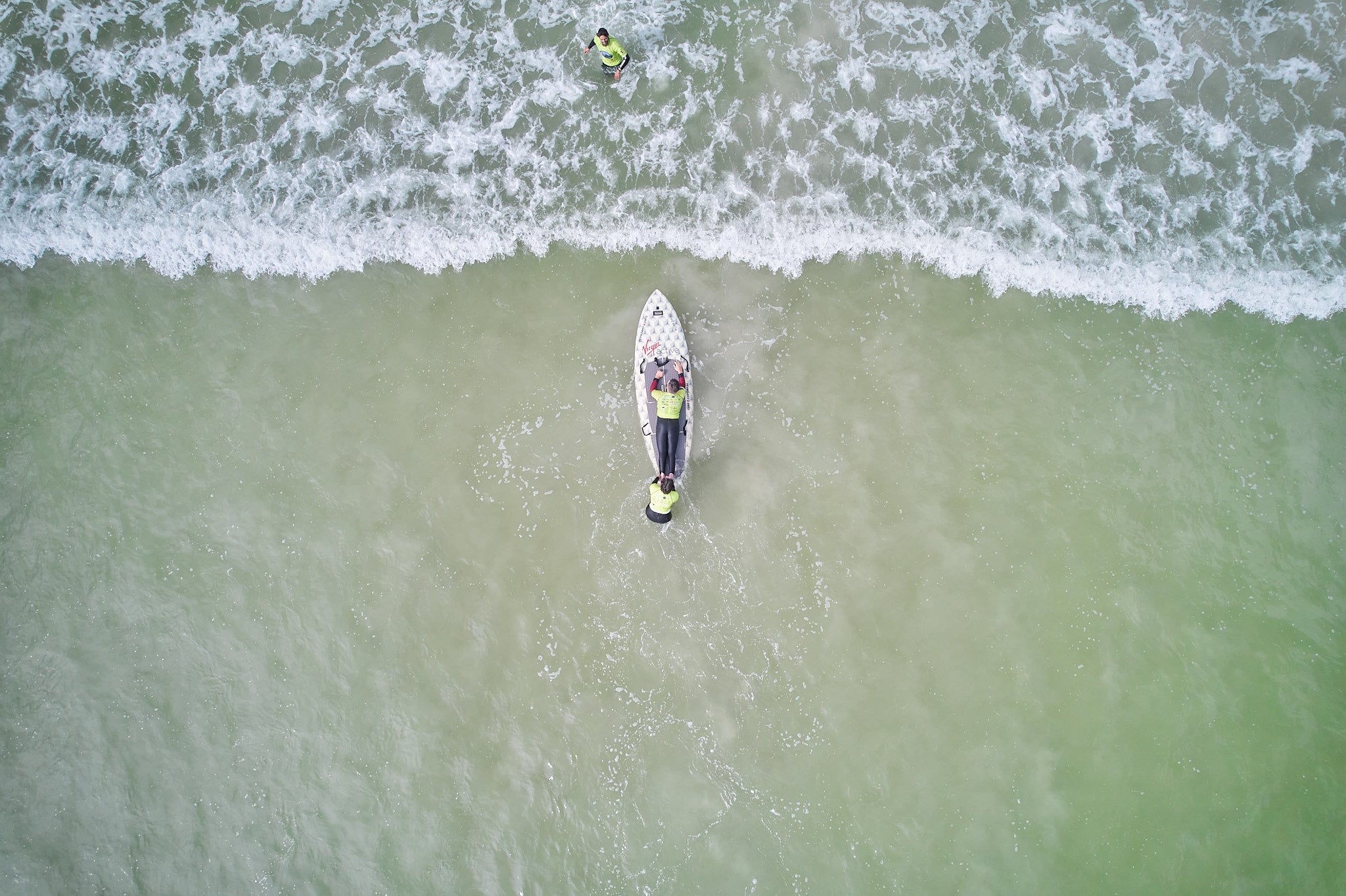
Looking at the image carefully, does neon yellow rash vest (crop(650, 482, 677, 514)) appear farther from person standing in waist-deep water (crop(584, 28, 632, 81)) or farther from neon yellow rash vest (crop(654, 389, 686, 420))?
person standing in waist-deep water (crop(584, 28, 632, 81))

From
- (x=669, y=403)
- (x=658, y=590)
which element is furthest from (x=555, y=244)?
(x=658, y=590)

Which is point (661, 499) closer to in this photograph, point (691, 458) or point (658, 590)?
point (691, 458)

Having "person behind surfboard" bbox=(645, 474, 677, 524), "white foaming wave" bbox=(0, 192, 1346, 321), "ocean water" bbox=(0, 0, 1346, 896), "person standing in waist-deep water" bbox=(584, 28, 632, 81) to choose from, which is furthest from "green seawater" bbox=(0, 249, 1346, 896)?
"person standing in waist-deep water" bbox=(584, 28, 632, 81)

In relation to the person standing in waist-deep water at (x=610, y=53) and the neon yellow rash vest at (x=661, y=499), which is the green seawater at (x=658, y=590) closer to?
the neon yellow rash vest at (x=661, y=499)

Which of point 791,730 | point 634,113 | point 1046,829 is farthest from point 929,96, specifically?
point 1046,829

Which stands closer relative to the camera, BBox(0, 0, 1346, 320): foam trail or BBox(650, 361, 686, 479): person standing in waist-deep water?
BBox(650, 361, 686, 479): person standing in waist-deep water

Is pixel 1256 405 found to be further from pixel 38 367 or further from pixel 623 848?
pixel 38 367
